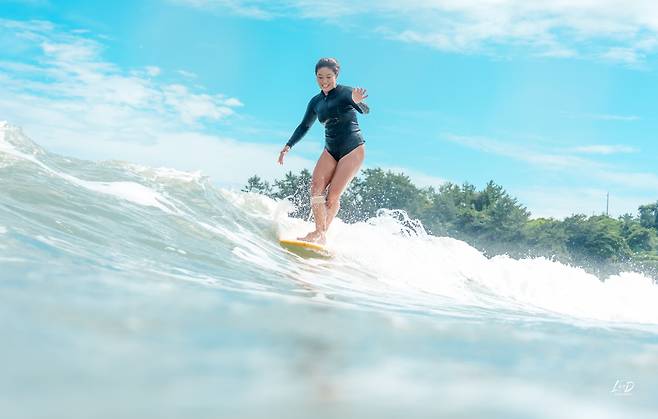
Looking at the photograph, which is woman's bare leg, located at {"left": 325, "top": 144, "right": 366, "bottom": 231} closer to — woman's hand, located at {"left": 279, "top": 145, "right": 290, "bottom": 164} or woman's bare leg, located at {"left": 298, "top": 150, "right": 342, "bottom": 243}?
woman's bare leg, located at {"left": 298, "top": 150, "right": 342, "bottom": 243}

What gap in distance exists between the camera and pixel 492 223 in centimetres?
3262

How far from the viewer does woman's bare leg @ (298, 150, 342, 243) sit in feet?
22.7

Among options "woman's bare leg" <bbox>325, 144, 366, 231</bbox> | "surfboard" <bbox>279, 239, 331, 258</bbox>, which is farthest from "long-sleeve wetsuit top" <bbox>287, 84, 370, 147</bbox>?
"surfboard" <bbox>279, 239, 331, 258</bbox>

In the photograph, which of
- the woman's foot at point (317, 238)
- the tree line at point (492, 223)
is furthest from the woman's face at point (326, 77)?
the tree line at point (492, 223)

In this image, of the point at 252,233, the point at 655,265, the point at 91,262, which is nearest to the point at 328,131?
the point at 252,233

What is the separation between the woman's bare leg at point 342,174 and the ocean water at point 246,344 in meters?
2.10

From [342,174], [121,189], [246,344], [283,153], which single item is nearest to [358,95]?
[342,174]

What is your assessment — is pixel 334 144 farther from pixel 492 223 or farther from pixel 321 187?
pixel 492 223

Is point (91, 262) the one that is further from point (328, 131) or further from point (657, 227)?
point (657, 227)

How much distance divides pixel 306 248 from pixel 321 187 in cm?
80

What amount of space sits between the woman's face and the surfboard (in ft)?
5.12

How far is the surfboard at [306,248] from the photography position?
638 cm

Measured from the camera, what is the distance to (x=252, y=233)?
6926 mm

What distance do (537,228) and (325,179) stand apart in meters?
28.4
